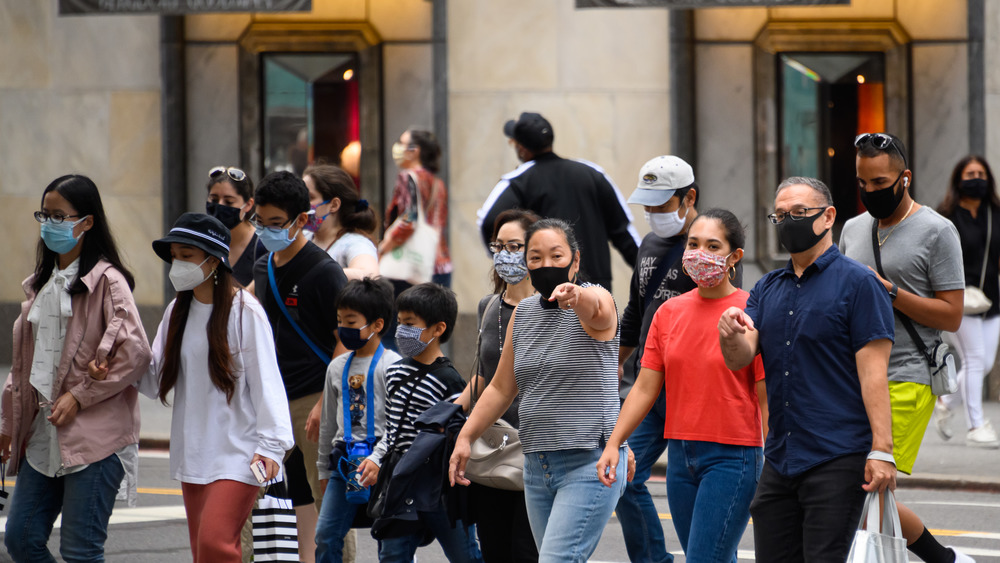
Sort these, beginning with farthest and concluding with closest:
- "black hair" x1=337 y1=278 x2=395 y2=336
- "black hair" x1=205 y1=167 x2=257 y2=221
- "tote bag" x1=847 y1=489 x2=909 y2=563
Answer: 1. "black hair" x1=205 y1=167 x2=257 y2=221
2. "black hair" x1=337 y1=278 x2=395 y2=336
3. "tote bag" x1=847 y1=489 x2=909 y2=563

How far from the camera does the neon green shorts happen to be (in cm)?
562

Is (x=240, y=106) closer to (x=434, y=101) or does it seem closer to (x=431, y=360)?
(x=434, y=101)

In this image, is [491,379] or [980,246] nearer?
[491,379]

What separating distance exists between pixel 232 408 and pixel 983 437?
6878mm

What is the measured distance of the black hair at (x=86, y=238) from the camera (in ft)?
19.0

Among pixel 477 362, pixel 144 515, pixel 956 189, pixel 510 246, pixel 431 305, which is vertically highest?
pixel 956 189

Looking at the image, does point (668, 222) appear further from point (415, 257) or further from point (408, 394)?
point (415, 257)

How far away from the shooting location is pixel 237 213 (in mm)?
7066

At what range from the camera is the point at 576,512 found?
16.0 feet

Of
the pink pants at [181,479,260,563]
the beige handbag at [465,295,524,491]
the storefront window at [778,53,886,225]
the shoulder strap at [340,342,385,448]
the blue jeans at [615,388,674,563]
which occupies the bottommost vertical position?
the blue jeans at [615,388,674,563]

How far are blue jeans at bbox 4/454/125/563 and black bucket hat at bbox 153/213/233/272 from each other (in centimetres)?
97

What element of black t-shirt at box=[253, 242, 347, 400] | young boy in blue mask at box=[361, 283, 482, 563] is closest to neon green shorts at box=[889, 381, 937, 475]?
young boy in blue mask at box=[361, 283, 482, 563]

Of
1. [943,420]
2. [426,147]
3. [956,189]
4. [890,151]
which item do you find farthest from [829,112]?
[890,151]

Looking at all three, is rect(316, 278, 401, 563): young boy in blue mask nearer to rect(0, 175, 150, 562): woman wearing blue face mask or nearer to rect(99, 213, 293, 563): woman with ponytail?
rect(99, 213, 293, 563): woman with ponytail
